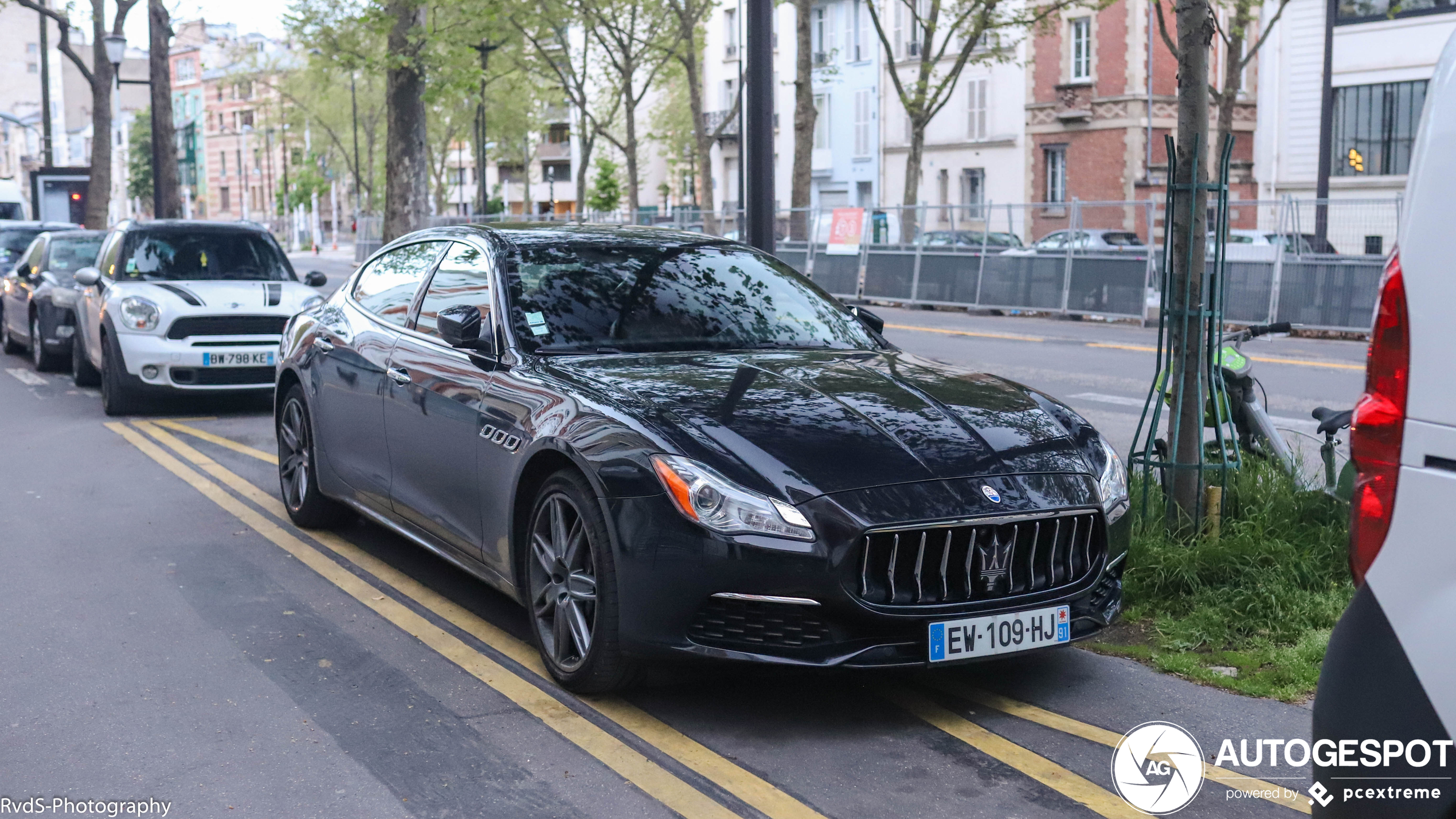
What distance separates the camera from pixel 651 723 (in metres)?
4.45

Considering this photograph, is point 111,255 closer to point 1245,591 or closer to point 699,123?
point 1245,591

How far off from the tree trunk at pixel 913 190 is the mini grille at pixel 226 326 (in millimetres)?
17776

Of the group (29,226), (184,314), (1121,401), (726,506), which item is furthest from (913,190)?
(726,506)

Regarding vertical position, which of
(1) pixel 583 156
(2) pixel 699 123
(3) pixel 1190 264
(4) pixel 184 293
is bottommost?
(4) pixel 184 293

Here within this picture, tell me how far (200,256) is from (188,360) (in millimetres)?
1387

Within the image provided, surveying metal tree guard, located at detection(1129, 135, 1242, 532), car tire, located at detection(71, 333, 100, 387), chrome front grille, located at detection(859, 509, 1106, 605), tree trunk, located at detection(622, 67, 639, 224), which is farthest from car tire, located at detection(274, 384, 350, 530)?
tree trunk, located at detection(622, 67, 639, 224)

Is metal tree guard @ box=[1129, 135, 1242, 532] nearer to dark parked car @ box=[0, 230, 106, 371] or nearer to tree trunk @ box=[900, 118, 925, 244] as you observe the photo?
dark parked car @ box=[0, 230, 106, 371]

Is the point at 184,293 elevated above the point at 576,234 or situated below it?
below

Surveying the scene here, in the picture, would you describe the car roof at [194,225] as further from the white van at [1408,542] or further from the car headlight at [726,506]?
the white van at [1408,542]

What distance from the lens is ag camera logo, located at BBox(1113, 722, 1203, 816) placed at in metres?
3.81

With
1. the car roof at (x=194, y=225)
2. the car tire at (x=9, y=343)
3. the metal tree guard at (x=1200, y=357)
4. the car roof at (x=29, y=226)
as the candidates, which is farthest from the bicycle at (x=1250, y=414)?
the car roof at (x=29, y=226)

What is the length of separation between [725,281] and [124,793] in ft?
9.83

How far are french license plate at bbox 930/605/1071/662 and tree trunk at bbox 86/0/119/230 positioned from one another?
33144 mm

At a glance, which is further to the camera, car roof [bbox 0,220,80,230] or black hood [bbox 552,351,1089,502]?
car roof [bbox 0,220,80,230]
